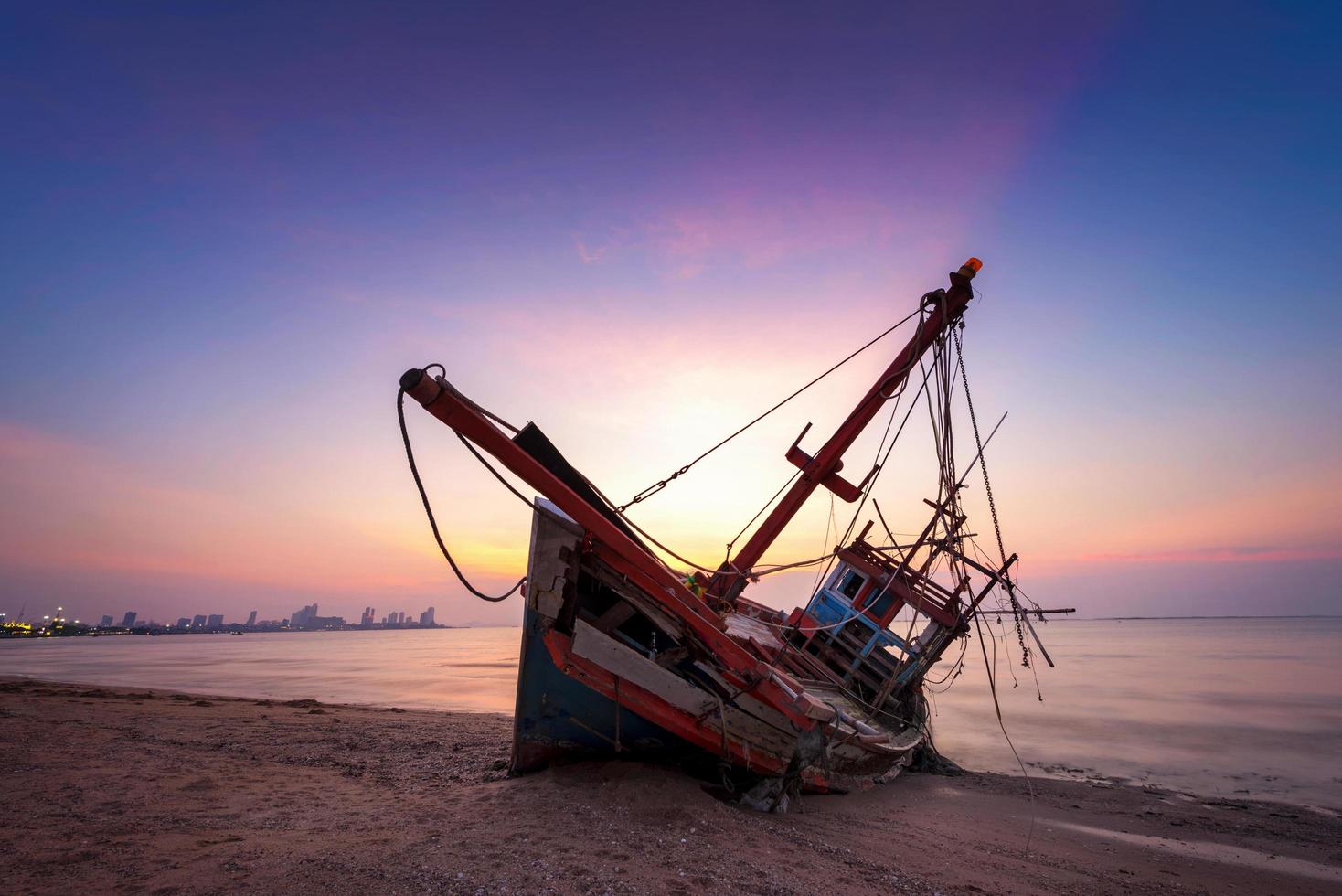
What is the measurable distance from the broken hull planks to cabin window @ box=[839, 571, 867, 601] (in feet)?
26.4

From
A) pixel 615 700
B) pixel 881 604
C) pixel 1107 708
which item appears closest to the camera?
pixel 615 700

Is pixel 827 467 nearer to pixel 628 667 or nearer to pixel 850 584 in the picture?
pixel 850 584

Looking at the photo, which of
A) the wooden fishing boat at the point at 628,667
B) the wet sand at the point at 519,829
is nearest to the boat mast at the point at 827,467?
the wooden fishing boat at the point at 628,667

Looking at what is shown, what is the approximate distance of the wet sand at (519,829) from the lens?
4.47 metres

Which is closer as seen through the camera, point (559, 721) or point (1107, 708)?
point (559, 721)

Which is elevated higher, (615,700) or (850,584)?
(850,584)

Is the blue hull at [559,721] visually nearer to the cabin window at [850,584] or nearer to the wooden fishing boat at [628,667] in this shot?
the wooden fishing boat at [628,667]

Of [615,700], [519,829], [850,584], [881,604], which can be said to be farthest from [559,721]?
[850,584]

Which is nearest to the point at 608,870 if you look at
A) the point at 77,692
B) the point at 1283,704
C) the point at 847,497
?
the point at 847,497

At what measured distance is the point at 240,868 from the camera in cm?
440

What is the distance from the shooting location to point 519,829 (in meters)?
5.28

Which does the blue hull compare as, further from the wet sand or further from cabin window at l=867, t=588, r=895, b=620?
cabin window at l=867, t=588, r=895, b=620

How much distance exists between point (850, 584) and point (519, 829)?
12.0 meters

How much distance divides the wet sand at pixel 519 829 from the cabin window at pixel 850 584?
5310 mm
